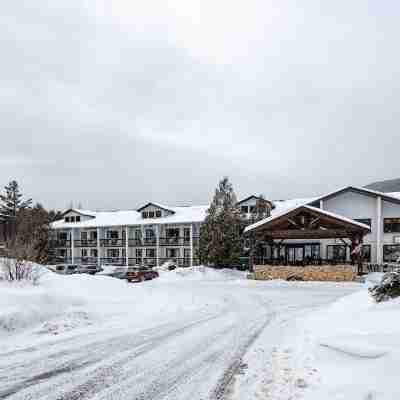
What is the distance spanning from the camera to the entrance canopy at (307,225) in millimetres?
30109

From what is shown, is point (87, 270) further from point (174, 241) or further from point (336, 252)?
point (336, 252)

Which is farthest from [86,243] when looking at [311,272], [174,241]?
[311,272]

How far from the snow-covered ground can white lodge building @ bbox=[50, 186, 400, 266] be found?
915 inches

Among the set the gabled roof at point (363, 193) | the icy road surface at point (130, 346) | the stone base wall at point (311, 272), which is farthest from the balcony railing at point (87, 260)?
the icy road surface at point (130, 346)

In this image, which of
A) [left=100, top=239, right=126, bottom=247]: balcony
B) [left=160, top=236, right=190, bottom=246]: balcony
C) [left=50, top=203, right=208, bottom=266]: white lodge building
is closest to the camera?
[left=160, top=236, right=190, bottom=246]: balcony

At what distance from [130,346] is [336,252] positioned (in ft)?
104

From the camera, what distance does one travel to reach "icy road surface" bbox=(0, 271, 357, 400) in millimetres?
6578

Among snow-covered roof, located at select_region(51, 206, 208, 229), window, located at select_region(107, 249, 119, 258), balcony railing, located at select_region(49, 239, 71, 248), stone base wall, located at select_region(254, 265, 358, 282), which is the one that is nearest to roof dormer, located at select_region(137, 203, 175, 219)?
snow-covered roof, located at select_region(51, 206, 208, 229)

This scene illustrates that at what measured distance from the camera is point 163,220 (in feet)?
159

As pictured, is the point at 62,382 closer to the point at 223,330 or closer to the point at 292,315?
the point at 223,330

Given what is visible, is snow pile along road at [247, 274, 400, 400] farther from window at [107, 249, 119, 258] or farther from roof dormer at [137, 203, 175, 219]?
window at [107, 249, 119, 258]

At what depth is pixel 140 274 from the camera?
1270 inches

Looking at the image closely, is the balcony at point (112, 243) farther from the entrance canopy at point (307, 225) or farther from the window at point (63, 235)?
the entrance canopy at point (307, 225)

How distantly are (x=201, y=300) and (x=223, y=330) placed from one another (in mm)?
7280
